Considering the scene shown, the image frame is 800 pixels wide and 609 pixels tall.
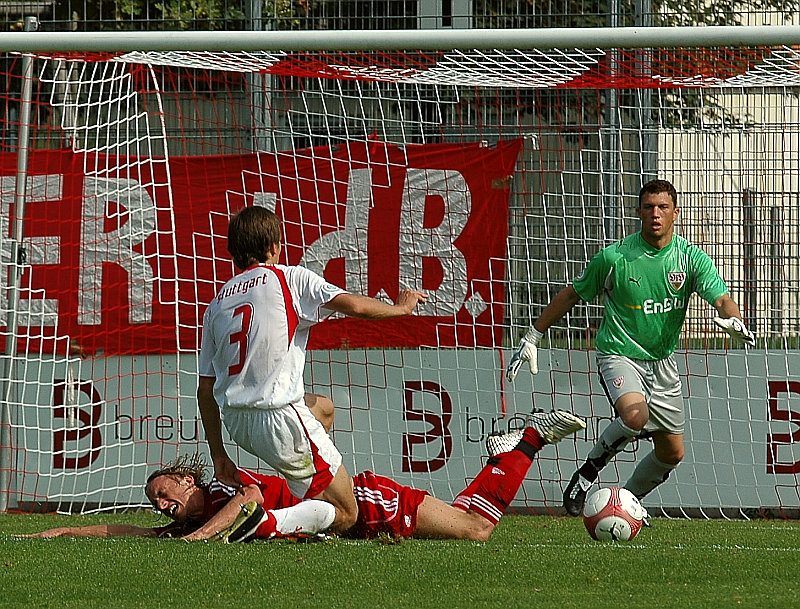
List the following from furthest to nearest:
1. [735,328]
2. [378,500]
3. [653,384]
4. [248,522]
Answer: [653,384] → [735,328] → [378,500] → [248,522]

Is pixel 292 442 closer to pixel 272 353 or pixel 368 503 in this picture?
pixel 272 353

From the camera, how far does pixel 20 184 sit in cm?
861

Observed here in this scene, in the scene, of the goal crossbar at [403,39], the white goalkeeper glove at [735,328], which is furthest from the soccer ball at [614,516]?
the goal crossbar at [403,39]

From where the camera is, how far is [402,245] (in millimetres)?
9180

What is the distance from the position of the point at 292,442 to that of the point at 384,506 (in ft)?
2.06

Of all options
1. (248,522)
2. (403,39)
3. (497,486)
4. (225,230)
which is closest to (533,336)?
(497,486)

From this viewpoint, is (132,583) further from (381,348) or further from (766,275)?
(766,275)

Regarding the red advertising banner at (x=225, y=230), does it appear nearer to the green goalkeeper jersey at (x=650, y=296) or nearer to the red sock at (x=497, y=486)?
the green goalkeeper jersey at (x=650, y=296)

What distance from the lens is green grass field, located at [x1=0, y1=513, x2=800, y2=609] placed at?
460 cm

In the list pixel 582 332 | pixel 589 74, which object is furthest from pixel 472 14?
pixel 582 332

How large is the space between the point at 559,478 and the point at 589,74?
2679 mm

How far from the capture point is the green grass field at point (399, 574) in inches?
181

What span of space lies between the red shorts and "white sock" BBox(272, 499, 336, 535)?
0.26m

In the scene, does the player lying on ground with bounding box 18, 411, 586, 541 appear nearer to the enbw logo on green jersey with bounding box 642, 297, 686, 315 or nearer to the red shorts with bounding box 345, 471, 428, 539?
the red shorts with bounding box 345, 471, 428, 539
